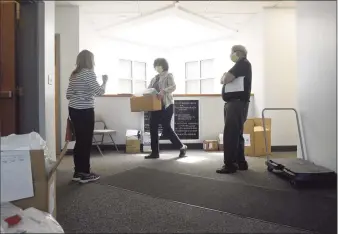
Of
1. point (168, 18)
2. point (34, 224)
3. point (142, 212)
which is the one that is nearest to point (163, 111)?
point (142, 212)

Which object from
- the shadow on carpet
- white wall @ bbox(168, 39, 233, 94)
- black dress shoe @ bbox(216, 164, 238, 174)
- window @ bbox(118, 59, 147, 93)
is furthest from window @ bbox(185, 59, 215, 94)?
the shadow on carpet

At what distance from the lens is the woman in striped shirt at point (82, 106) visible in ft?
8.04

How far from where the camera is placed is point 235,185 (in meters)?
2.34

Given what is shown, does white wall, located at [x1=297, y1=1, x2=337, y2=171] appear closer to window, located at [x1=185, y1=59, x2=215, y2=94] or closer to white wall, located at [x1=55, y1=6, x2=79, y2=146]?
white wall, located at [x1=55, y1=6, x2=79, y2=146]

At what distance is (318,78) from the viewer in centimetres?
278

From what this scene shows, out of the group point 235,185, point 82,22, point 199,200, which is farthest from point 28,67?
point 82,22

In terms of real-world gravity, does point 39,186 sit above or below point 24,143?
below

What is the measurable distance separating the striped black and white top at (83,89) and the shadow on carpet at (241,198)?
2.37ft

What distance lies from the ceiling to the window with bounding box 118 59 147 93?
584 mm

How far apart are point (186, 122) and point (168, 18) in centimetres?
215

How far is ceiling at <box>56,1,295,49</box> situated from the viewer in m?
4.39

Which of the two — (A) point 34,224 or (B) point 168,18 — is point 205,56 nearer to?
(B) point 168,18

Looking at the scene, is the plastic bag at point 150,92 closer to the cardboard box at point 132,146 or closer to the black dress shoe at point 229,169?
the cardboard box at point 132,146

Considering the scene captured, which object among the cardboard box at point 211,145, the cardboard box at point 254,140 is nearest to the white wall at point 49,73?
the cardboard box at point 211,145
